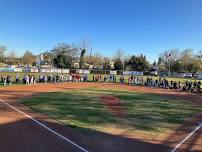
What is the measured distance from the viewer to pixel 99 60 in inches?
5285

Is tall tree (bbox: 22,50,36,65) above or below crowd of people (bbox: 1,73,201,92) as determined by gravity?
above

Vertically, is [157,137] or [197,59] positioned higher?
[197,59]

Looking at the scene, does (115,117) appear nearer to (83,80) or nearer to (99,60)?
(83,80)

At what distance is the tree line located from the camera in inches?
4326

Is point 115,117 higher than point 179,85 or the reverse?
the reverse

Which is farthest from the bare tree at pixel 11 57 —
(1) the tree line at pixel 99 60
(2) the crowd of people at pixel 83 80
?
(2) the crowd of people at pixel 83 80

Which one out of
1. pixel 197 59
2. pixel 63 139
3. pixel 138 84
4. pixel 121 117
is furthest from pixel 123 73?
pixel 63 139

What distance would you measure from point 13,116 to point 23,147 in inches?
272

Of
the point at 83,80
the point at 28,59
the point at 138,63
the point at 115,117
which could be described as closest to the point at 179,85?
the point at 83,80

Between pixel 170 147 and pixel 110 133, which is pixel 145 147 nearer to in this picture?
pixel 170 147

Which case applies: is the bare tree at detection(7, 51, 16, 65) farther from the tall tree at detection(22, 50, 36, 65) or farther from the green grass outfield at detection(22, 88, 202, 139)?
the green grass outfield at detection(22, 88, 202, 139)

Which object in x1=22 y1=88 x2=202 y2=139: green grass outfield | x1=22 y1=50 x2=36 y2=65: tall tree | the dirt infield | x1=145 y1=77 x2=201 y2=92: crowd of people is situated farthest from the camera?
x1=22 y1=50 x2=36 y2=65: tall tree

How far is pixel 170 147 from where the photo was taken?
1334 centimetres

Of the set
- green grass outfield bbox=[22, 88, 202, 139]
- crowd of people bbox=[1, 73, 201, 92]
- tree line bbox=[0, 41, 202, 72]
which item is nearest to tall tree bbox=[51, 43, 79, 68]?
tree line bbox=[0, 41, 202, 72]
